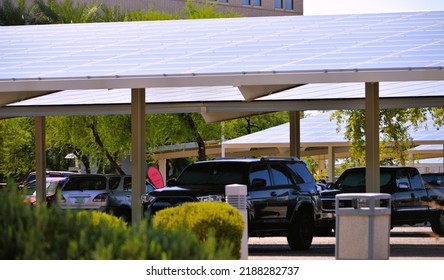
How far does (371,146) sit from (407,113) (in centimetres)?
2058

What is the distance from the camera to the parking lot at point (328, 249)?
19.7 metres

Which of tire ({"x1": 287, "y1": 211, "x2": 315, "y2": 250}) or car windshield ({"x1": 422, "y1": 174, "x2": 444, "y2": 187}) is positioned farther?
car windshield ({"x1": 422, "y1": 174, "x2": 444, "y2": 187})

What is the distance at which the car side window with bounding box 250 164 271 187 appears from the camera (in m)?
21.4

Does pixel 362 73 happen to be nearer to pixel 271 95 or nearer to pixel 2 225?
pixel 271 95

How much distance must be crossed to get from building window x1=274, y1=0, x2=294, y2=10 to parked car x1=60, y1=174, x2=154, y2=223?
70.0 metres

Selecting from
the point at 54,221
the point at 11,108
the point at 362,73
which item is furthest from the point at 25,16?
the point at 54,221

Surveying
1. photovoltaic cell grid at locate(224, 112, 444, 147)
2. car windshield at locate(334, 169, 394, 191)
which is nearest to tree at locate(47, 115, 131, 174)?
photovoltaic cell grid at locate(224, 112, 444, 147)

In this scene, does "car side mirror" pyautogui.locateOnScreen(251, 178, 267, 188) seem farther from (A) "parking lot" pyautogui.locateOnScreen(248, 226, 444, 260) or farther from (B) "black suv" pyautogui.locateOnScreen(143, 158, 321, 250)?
(A) "parking lot" pyautogui.locateOnScreen(248, 226, 444, 260)

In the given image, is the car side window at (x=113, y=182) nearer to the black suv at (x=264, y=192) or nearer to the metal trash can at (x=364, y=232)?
the black suv at (x=264, y=192)

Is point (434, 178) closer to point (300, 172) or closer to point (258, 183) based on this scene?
point (300, 172)

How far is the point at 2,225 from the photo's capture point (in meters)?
7.41

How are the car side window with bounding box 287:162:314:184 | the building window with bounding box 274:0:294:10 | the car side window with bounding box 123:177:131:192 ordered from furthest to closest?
1. the building window with bounding box 274:0:294:10
2. the car side window with bounding box 123:177:131:192
3. the car side window with bounding box 287:162:314:184

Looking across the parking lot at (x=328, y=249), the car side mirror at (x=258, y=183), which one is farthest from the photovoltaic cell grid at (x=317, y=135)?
the car side mirror at (x=258, y=183)

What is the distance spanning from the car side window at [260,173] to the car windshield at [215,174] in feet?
0.47
